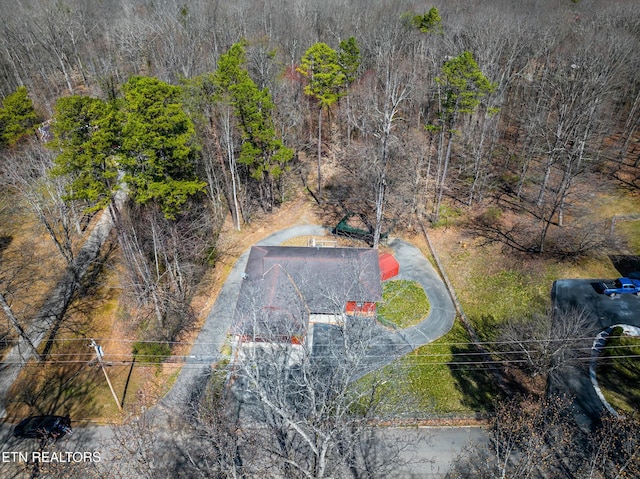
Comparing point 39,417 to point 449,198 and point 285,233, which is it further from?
point 449,198

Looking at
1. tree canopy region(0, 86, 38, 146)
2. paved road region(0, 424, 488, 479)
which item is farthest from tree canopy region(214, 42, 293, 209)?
tree canopy region(0, 86, 38, 146)

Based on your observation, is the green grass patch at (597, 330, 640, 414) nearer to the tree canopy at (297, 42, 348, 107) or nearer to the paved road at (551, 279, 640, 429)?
the paved road at (551, 279, 640, 429)

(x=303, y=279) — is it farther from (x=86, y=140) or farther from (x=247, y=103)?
(x=86, y=140)

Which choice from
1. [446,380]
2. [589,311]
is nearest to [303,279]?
[446,380]

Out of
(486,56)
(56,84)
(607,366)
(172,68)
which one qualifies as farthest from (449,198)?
(56,84)

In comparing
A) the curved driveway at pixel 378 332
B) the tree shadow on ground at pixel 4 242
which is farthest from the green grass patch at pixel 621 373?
the tree shadow on ground at pixel 4 242

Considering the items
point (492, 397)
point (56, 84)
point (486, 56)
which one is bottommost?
point (492, 397)
